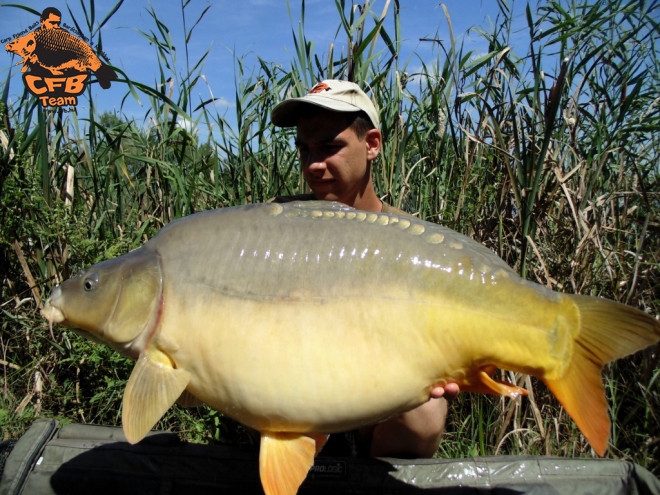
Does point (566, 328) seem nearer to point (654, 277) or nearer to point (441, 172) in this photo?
point (654, 277)

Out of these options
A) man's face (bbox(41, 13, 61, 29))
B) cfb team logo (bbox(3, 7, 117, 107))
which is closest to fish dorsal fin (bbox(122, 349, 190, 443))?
cfb team logo (bbox(3, 7, 117, 107))

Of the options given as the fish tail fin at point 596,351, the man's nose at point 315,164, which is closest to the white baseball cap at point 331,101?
the man's nose at point 315,164

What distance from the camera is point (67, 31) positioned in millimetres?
2424

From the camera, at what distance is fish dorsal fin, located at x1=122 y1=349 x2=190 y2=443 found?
1.19 metres

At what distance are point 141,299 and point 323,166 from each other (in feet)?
Answer: 2.50

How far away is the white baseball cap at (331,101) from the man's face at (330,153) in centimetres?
4

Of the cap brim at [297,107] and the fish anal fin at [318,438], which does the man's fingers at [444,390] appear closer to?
the fish anal fin at [318,438]

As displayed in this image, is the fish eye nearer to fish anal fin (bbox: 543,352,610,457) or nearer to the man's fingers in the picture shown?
the man's fingers

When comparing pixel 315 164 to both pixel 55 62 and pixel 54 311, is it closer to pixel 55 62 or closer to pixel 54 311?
pixel 54 311

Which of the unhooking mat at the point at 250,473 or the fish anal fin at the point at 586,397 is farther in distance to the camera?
the unhooking mat at the point at 250,473

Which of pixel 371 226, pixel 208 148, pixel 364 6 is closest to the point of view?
pixel 371 226

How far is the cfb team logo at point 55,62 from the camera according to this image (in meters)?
2.30

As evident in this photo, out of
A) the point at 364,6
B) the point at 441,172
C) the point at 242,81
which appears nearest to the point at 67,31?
the point at 242,81

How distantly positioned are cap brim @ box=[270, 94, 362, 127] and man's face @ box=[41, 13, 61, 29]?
4.26 feet
